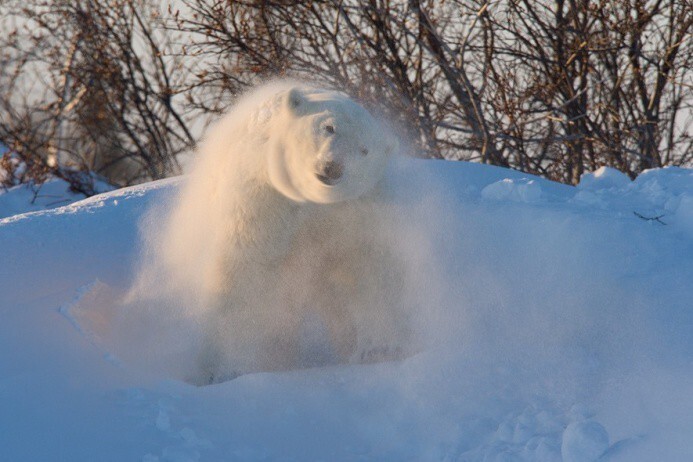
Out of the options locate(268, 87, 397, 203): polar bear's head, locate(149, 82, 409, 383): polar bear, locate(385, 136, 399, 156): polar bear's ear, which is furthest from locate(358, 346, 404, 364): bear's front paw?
locate(385, 136, 399, 156): polar bear's ear

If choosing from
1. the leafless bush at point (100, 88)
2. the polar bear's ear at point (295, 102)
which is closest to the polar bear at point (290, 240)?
the polar bear's ear at point (295, 102)

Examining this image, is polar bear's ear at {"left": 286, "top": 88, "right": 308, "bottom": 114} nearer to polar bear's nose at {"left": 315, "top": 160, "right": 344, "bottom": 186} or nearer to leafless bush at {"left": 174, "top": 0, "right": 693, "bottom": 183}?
polar bear's nose at {"left": 315, "top": 160, "right": 344, "bottom": 186}

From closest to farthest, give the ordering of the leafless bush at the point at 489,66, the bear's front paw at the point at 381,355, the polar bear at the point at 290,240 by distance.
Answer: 1. the polar bear at the point at 290,240
2. the bear's front paw at the point at 381,355
3. the leafless bush at the point at 489,66

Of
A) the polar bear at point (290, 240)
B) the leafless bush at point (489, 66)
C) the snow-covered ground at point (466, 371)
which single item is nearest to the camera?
the snow-covered ground at point (466, 371)

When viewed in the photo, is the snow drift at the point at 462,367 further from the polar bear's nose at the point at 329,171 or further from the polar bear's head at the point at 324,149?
the polar bear's nose at the point at 329,171

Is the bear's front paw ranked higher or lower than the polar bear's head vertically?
lower

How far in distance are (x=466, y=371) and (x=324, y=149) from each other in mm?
1009

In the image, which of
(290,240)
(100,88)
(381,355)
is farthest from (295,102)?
(100,88)

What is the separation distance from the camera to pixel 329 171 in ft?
10.3

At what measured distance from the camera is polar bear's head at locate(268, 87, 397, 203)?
10.4 ft

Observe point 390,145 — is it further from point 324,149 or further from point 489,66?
point 489,66

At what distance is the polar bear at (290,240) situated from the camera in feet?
10.9

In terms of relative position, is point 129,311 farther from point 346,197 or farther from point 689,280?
point 689,280

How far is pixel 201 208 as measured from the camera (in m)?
3.96
